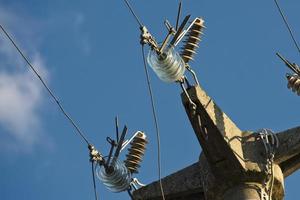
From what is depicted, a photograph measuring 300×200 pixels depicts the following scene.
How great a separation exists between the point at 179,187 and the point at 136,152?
829 mm

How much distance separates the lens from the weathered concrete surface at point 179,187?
12477mm

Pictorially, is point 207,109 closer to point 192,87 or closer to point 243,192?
point 192,87

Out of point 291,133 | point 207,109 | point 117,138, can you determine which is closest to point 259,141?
point 291,133

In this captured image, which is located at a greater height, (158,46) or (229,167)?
(158,46)

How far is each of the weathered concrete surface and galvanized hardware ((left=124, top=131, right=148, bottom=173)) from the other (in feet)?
1.46

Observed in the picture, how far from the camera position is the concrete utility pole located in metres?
11.2

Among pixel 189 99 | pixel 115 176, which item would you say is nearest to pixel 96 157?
pixel 115 176

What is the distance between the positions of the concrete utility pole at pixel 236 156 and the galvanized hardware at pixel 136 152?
1020 millimetres

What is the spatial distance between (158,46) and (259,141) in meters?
2.23

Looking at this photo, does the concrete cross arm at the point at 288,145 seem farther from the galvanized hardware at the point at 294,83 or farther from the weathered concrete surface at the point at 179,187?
the weathered concrete surface at the point at 179,187

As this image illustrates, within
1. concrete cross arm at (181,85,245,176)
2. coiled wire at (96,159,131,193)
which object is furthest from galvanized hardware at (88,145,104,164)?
concrete cross arm at (181,85,245,176)

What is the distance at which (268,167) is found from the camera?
11523 mm

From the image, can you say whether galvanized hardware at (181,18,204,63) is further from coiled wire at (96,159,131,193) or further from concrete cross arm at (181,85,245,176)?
coiled wire at (96,159,131,193)

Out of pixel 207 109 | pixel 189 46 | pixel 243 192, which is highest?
pixel 189 46
